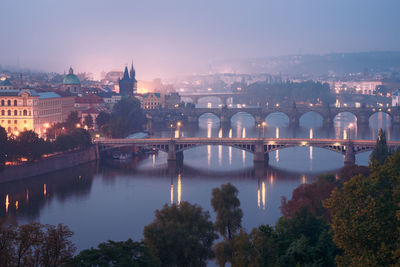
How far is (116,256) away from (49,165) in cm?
1725

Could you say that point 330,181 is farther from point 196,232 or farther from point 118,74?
point 118,74

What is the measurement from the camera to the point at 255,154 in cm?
3064

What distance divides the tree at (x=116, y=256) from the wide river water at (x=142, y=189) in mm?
6616

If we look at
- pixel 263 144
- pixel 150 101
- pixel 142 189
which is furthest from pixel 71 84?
pixel 142 189

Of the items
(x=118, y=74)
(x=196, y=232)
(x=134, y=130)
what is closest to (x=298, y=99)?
(x=118, y=74)

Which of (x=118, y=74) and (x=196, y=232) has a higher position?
(x=118, y=74)

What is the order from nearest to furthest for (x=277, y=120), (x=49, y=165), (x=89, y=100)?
1. (x=49, y=165)
2. (x=89, y=100)
3. (x=277, y=120)

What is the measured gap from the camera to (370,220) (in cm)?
896

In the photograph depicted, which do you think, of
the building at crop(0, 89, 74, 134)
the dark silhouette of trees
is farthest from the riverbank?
the dark silhouette of trees

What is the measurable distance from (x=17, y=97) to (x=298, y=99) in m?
53.0

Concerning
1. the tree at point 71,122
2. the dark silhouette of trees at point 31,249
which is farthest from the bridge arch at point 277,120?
the dark silhouette of trees at point 31,249

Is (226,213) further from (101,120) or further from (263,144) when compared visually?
(101,120)

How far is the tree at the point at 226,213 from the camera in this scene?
1546 cm

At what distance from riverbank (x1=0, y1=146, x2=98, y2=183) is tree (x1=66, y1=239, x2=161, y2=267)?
47.9ft
